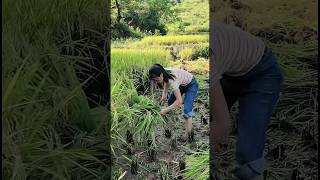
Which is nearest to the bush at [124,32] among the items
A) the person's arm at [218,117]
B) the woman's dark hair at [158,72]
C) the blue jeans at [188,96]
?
the woman's dark hair at [158,72]

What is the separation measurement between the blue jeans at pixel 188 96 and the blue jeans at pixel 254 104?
0.21 meters

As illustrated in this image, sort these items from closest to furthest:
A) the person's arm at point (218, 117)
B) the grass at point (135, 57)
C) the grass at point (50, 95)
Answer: the grass at point (50, 95)
the person's arm at point (218, 117)
the grass at point (135, 57)

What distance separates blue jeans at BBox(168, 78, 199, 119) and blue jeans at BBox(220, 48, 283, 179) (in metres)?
0.21

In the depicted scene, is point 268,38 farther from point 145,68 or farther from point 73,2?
point 73,2

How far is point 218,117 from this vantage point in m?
3.83

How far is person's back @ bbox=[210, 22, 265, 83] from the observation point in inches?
149

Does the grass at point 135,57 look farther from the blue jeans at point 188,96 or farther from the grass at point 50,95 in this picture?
the blue jeans at point 188,96

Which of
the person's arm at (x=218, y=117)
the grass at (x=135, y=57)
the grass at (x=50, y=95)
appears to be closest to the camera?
the grass at (x=50, y=95)

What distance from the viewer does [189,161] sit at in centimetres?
403

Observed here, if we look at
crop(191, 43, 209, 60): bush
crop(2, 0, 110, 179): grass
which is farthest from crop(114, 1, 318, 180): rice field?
crop(2, 0, 110, 179): grass

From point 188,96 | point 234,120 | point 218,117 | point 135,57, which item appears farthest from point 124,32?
point 234,120

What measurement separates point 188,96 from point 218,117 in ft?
0.99

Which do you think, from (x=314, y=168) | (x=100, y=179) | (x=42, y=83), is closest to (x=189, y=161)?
(x=100, y=179)

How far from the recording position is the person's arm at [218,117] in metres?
3.77
